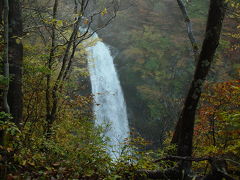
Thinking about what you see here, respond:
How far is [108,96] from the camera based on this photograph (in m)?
18.2

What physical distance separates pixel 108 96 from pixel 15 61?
13.9 meters

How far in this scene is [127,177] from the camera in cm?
328

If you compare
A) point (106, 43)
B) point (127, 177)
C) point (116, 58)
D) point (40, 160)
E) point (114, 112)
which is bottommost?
point (114, 112)

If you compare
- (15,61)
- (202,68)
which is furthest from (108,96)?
(202,68)

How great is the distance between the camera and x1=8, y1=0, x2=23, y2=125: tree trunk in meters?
4.24

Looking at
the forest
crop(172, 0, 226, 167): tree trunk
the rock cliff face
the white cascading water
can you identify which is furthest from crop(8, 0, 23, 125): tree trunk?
the rock cliff face

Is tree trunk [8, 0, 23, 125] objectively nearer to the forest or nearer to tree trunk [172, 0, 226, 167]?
the forest

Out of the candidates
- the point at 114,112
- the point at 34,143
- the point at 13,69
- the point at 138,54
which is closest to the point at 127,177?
A: the point at 34,143

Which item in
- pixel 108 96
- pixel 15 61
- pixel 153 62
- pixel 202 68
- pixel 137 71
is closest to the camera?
pixel 202 68

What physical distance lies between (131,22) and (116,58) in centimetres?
417

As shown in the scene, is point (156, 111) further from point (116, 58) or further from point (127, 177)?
point (127, 177)

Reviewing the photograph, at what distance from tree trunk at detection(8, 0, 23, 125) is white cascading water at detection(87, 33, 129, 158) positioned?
455 inches

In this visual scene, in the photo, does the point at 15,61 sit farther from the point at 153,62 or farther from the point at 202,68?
the point at 153,62

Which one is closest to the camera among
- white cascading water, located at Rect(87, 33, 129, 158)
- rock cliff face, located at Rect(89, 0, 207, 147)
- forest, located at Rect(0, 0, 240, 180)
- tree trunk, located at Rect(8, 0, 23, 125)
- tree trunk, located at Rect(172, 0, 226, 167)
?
tree trunk, located at Rect(172, 0, 226, 167)
